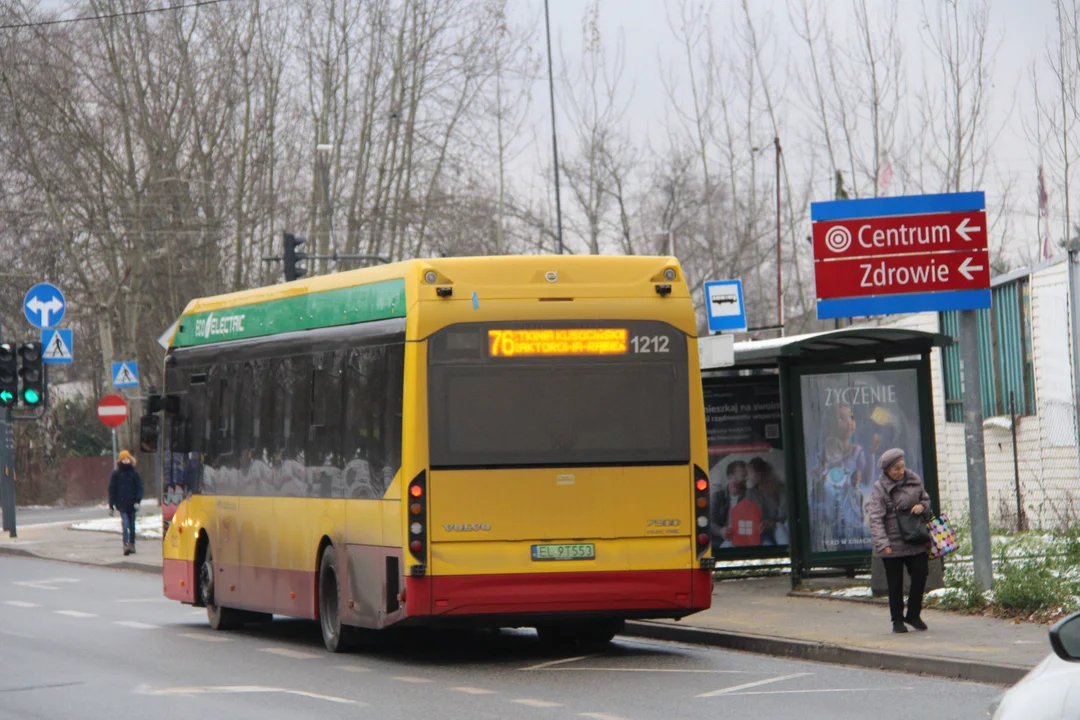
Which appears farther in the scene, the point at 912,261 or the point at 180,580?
the point at 180,580

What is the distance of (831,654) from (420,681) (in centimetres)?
316

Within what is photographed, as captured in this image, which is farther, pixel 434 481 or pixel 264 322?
pixel 264 322

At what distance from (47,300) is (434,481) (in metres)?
24.6

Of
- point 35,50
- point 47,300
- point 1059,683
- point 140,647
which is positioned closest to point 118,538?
point 47,300

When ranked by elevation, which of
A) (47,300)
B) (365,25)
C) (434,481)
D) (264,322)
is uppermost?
(365,25)

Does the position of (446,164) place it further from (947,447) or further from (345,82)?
(947,447)

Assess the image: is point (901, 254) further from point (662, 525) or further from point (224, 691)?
point (224, 691)

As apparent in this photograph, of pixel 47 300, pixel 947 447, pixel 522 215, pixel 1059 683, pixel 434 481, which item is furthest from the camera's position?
pixel 522 215

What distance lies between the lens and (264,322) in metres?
17.1

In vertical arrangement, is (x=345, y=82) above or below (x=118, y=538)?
above

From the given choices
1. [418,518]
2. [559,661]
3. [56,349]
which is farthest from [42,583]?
[418,518]

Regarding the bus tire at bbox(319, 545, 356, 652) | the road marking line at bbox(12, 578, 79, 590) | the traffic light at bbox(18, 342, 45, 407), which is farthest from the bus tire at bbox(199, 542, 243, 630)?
the traffic light at bbox(18, 342, 45, 407)

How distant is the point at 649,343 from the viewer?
14422mm

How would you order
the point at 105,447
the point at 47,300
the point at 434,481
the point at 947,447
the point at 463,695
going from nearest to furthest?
the point at 463,695 < the point at 434,481 < the point at 947,447 < the point at 47,300 < the point at 105,447
